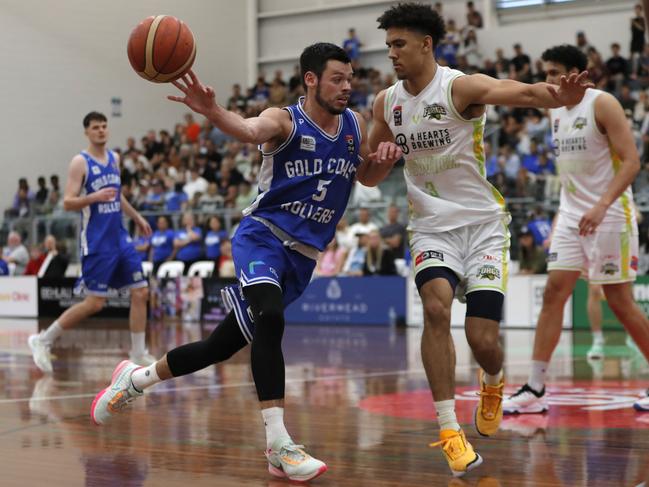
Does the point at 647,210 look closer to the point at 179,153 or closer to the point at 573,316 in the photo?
the point at 573,316

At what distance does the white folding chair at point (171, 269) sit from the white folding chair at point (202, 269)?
0.60ft

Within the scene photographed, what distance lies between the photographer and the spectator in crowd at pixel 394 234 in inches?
668

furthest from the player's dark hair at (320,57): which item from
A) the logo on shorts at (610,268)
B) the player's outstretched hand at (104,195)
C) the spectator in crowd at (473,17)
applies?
the spectator in crowd at (473,17)

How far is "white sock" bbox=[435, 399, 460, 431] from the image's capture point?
4.75 meters

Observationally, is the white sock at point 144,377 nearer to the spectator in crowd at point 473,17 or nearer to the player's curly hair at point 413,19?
the player's curly hair at point 413,19

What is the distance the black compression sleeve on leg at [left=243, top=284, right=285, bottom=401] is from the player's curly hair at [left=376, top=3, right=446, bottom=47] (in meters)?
1.52

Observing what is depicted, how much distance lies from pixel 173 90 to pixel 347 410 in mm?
21780

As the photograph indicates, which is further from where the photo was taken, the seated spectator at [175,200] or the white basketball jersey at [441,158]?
the seated spectator at [175,200]

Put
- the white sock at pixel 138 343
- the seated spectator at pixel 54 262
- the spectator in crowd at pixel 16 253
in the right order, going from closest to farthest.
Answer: the white sock at pixel 138 343, the seated spectator at pixel 54 262, the spectator in crowd at pixel 16 253

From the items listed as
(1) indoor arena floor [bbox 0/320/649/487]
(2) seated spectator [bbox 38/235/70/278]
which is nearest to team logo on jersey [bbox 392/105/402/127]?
(1) indoor arena floor [bbox 0/320/649/487]

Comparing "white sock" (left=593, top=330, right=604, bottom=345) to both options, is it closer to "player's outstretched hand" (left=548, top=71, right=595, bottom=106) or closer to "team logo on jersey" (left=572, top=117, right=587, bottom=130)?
"team logo on jersey" (left=572, top=117, right=587, bottom=130)

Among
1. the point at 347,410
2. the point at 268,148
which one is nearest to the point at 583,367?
the point at 347,410

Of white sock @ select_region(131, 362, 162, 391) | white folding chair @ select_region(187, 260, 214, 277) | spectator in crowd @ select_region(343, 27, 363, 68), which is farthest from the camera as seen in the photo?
spectator in crowd @ select_region(343, 27, 363, 68)

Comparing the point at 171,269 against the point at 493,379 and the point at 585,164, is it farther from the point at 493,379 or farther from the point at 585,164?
the point at 493,379
